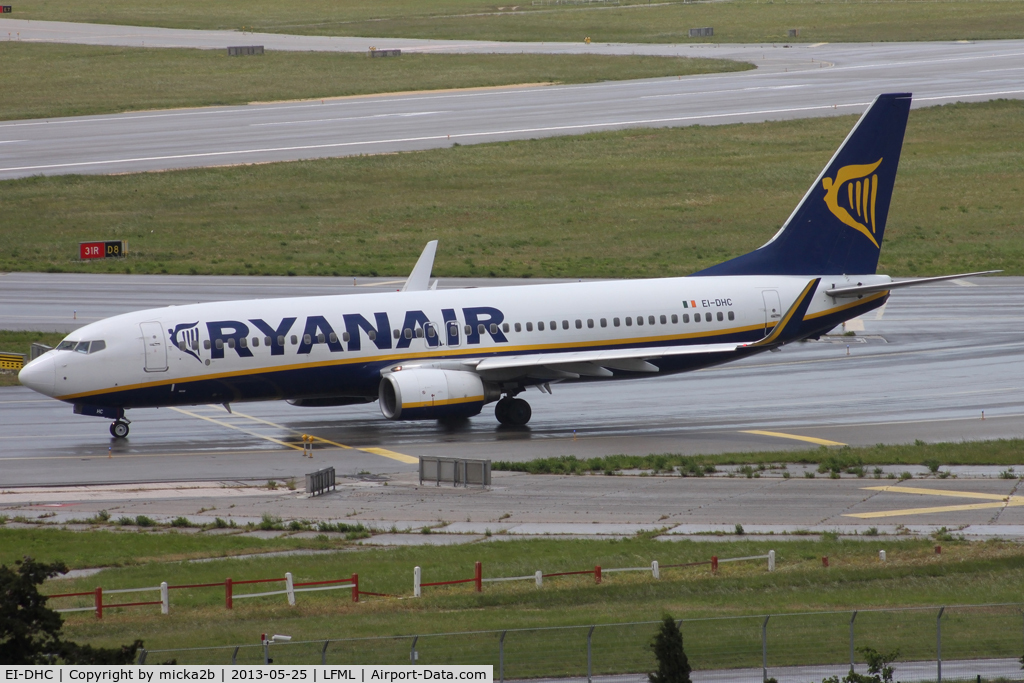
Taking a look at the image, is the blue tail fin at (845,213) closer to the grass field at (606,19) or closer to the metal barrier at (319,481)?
the metal barrier at (319,481)

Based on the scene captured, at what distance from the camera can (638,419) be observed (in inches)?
1930

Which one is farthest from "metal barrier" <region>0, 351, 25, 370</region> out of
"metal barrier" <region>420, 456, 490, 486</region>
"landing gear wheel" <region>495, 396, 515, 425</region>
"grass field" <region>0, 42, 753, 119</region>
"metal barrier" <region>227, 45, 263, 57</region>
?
"metal barrier" <region>227, 45, 263, 57</region>

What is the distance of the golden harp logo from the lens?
5206 centimetres

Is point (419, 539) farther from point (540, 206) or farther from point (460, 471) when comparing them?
point (540, 206)

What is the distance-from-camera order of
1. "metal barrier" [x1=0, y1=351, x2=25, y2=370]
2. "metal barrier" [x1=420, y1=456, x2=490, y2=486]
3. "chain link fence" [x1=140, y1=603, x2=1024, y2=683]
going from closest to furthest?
"chain link fence" [x1=140, y1=603, x2=1024, y2=683] < "metal barrier" [x1=420, y1=456, x2=490, y2=486] < "metal barrier" [x1=0, y1=351, x2=25, y2=370]

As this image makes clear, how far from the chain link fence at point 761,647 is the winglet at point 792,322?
23.3 m

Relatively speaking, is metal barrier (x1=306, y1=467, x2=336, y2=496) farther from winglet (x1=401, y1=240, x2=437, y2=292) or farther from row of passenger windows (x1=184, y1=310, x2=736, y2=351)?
winglet (x1=401, y1=240, x2=437, y2=292)

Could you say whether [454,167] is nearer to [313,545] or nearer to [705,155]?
[705,155]

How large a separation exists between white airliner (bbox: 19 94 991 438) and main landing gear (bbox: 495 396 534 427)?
51 millimetres

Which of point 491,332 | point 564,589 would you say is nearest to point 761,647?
point 564,589

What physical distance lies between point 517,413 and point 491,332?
3.13 m

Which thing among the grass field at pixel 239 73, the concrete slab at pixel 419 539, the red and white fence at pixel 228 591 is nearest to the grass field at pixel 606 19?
the grass field at pixel 239 73

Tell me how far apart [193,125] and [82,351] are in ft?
231
